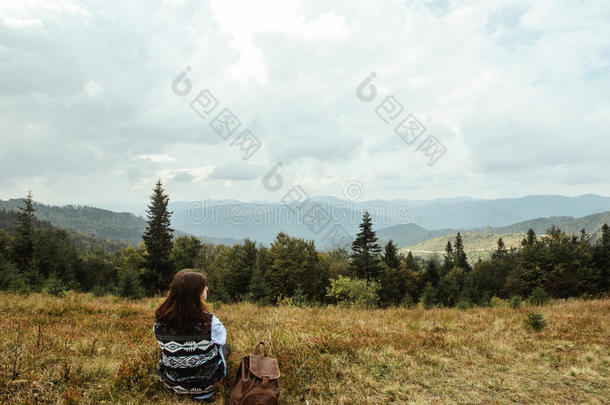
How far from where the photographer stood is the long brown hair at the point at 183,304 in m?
4.11

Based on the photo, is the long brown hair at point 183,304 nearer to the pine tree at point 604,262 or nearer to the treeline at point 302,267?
the treeline at point 302,267

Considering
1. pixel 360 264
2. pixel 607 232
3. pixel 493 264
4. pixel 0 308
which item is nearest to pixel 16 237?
pixel 0 308

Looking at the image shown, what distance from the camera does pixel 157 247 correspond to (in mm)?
36531

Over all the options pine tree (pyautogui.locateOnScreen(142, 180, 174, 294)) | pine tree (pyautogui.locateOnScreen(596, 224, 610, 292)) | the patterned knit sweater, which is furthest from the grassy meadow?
pine tree (pyautogui.locateOnScreen(596, 224, 610, 292))

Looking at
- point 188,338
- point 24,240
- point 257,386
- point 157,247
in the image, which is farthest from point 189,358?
point 24,240

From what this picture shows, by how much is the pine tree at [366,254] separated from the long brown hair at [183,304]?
155ft

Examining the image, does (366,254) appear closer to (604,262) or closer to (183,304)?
(604,262)

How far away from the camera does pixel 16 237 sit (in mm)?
44312

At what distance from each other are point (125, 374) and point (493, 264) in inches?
3465

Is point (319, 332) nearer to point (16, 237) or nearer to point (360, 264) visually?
point (360, 264)

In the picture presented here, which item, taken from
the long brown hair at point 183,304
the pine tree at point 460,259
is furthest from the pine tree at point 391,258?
the long brown hair at point 183,304

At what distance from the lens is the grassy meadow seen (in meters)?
4.57

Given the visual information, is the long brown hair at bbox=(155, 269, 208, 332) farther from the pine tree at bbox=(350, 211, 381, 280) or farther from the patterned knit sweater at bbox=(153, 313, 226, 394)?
the pine tree at bbox=(350, 211, 381, 280)

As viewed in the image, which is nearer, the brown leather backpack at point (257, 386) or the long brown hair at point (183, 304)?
the brown leather backpack at point (257, 386)
